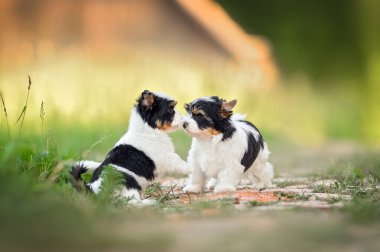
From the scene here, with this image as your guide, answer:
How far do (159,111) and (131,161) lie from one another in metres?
0.54

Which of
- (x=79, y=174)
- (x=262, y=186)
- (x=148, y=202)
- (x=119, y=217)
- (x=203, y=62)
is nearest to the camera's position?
(x=119, y=217)

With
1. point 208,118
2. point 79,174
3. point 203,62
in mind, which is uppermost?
point 203,62

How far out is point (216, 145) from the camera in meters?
6.25

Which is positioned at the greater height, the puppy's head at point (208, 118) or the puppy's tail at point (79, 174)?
the puppy's head at point (208, 118)

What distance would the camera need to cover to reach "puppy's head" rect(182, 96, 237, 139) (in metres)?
6.07

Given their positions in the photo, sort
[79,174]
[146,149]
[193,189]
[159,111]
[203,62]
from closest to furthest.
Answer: [79,174], [146,149], [159,111], [193,189], [203,62]

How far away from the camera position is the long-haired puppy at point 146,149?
227 inches

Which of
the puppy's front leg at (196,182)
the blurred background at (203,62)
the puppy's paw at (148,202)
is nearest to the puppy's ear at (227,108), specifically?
the puppy's front leg at (196,182)

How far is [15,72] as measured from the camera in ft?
42.4

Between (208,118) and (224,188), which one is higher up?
(208,118)

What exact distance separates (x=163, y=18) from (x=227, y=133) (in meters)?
11.6

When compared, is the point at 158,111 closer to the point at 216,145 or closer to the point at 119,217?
the point at 216,145

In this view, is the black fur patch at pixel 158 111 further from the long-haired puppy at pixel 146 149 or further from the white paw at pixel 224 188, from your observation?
the white paw at pixel 224 188

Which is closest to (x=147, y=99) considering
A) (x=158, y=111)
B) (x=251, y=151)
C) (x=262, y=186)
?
(x=158, y=111)
